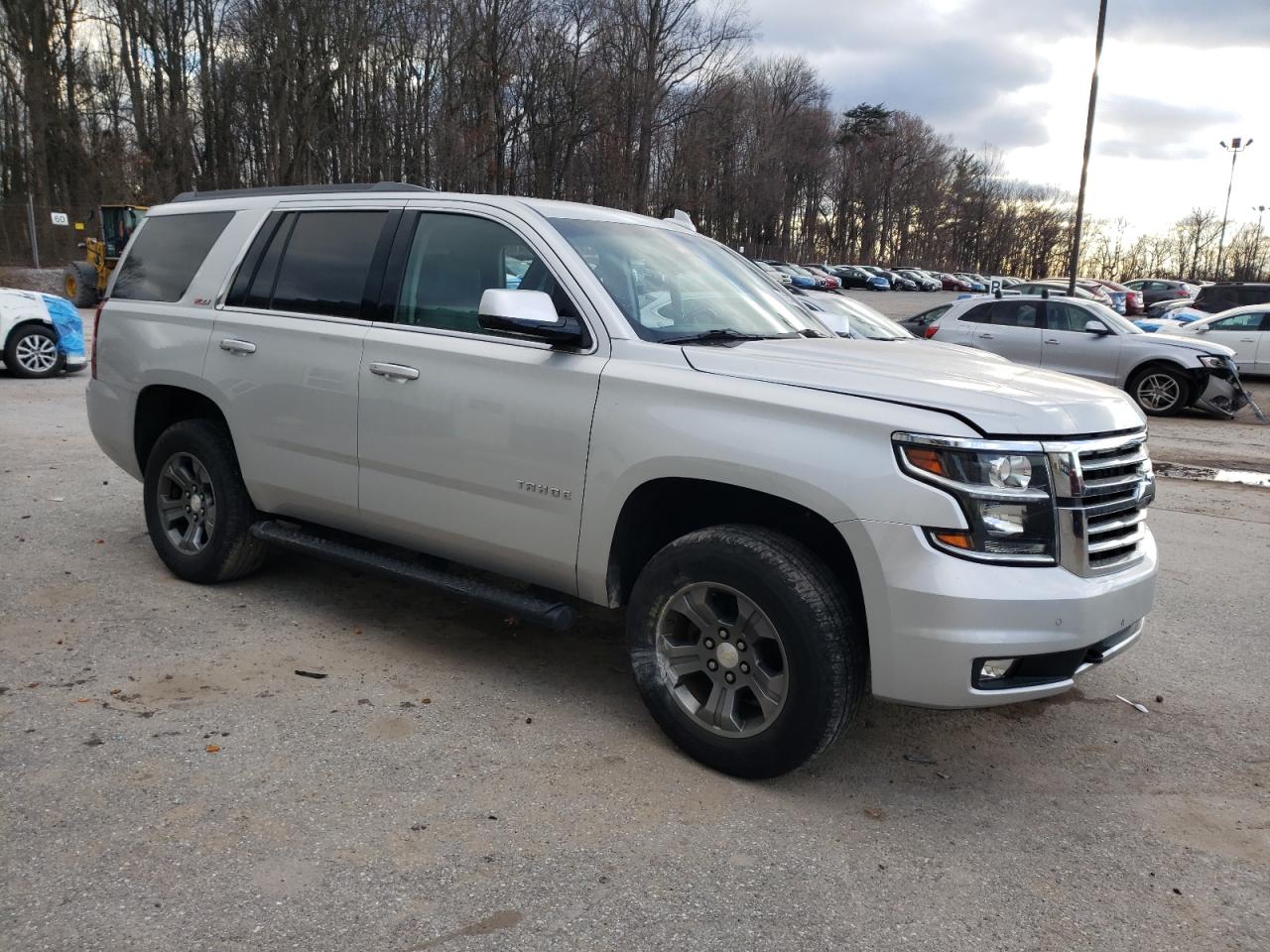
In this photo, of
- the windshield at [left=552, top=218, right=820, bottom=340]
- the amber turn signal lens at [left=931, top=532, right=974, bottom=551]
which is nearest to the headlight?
the amber turn signal lens at [left=931, top=532, right=974, bottom=551]

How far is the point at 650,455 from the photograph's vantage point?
11.8ft

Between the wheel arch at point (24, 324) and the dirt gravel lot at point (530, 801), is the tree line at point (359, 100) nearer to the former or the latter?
the wheel arch at point (24, 324)

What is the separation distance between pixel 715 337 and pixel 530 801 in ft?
6.04

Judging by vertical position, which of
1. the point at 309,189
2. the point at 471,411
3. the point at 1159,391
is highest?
the point at 309,189

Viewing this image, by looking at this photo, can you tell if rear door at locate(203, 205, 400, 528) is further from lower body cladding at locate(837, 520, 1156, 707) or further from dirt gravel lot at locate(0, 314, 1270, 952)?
lower body cladding at locate(837, 520, 1156, 707)

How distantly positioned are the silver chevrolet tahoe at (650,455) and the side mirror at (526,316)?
0.5 inches

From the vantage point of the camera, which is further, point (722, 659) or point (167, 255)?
point (167, 255)

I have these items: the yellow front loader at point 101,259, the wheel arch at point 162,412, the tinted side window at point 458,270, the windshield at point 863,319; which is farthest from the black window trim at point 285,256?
the yellow front loader at point 101,259

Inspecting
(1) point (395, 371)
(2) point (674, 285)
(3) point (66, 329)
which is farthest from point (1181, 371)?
(3) point (66, 329)

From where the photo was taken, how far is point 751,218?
232 feet

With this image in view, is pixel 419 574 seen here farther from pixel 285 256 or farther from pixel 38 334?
pixel 38 334

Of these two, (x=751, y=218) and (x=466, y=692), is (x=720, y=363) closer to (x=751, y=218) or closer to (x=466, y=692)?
(x=466, y=692)

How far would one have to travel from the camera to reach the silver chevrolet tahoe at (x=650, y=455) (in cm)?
316

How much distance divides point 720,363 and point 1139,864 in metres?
2.06
